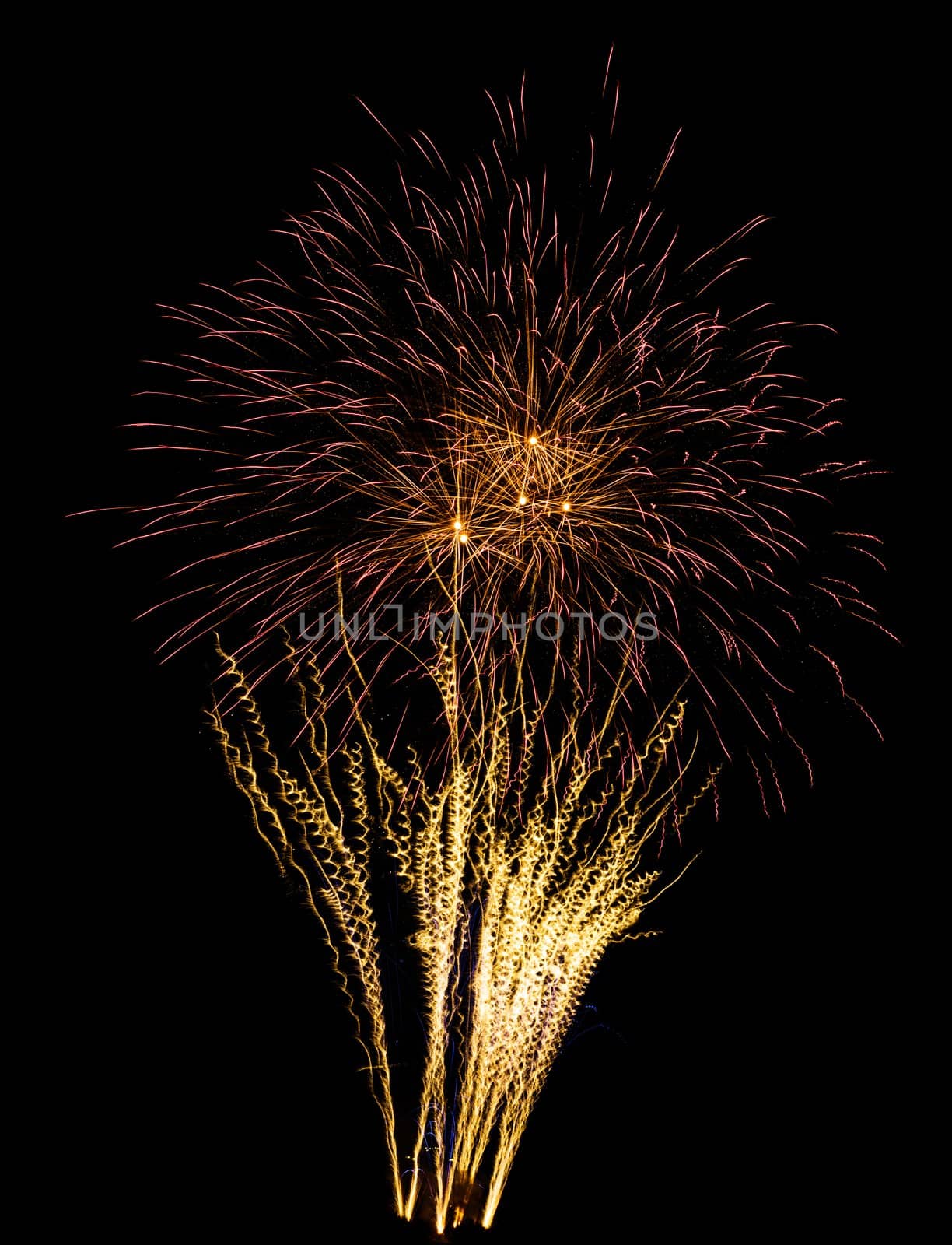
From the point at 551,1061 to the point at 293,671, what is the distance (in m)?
2.78

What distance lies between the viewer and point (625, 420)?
5.90 metres

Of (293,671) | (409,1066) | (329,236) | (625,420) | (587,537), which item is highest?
(329,236)

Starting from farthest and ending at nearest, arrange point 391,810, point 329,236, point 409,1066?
point 329,236 → point 409,1066 → point 391,810

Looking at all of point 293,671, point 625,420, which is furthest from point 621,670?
point 293,671

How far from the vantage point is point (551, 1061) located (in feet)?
16.7

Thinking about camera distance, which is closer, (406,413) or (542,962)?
(542,962)

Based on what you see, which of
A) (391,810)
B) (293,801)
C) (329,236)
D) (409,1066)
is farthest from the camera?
(329,236)

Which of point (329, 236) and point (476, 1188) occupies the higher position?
point (329, 236)

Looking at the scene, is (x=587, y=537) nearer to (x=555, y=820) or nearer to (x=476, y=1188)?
(x=555, y=820)

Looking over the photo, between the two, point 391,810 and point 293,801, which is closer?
point 293,801

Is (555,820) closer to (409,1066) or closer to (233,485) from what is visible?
(409,1066)

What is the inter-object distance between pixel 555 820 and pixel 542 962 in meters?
0.78

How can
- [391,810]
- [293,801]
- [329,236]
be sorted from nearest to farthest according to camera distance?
[293,801], [391,810], [329,236]

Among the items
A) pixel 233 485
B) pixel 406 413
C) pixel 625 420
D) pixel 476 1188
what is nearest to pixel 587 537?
pixel 625 420
